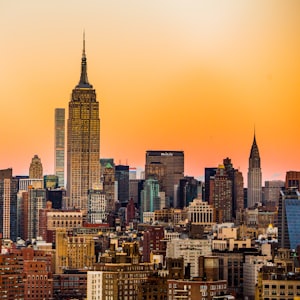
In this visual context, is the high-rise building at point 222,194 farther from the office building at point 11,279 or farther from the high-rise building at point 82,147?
the office building at point 11,279

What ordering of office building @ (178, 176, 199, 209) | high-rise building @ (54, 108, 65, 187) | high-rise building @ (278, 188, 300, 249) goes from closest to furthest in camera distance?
1. high-rise building @ (278, 188, 300, 249)
2. office building @ (178, 176, 199, 209)
3. high-rise building @ (54, 108, 65, 187)

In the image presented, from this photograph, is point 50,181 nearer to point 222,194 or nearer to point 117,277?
point 222,194

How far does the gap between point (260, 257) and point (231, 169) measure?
1528 cm

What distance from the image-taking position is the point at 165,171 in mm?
52906

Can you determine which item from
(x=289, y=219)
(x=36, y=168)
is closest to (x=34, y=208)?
(x=36, y=168)

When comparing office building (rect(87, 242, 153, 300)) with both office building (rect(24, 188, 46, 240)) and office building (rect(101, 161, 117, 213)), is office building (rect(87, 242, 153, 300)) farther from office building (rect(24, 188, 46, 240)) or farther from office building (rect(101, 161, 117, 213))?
office building (rect(101, 161, 117, 213))

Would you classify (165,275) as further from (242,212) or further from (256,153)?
(242,212)

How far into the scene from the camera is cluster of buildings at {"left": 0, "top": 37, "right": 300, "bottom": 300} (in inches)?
1072

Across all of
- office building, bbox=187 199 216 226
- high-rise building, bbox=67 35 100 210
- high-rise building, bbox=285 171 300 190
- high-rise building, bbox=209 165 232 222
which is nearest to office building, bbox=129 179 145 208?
high-rise building, bbox=67 35 100 210

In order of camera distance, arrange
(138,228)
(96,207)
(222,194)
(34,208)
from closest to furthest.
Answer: (138,228) < (222,194) < (34,208) < (96,207)

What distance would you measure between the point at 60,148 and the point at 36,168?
5934 millimetres

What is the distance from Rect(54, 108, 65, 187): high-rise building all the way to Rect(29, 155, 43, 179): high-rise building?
123 centimetres

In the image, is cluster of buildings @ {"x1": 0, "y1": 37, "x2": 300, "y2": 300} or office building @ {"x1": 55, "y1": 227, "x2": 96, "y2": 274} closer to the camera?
cluster of buildings @ {"x1": 0, "y1": 37, "x2": 300, "y2": 300}

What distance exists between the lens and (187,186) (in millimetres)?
50656
